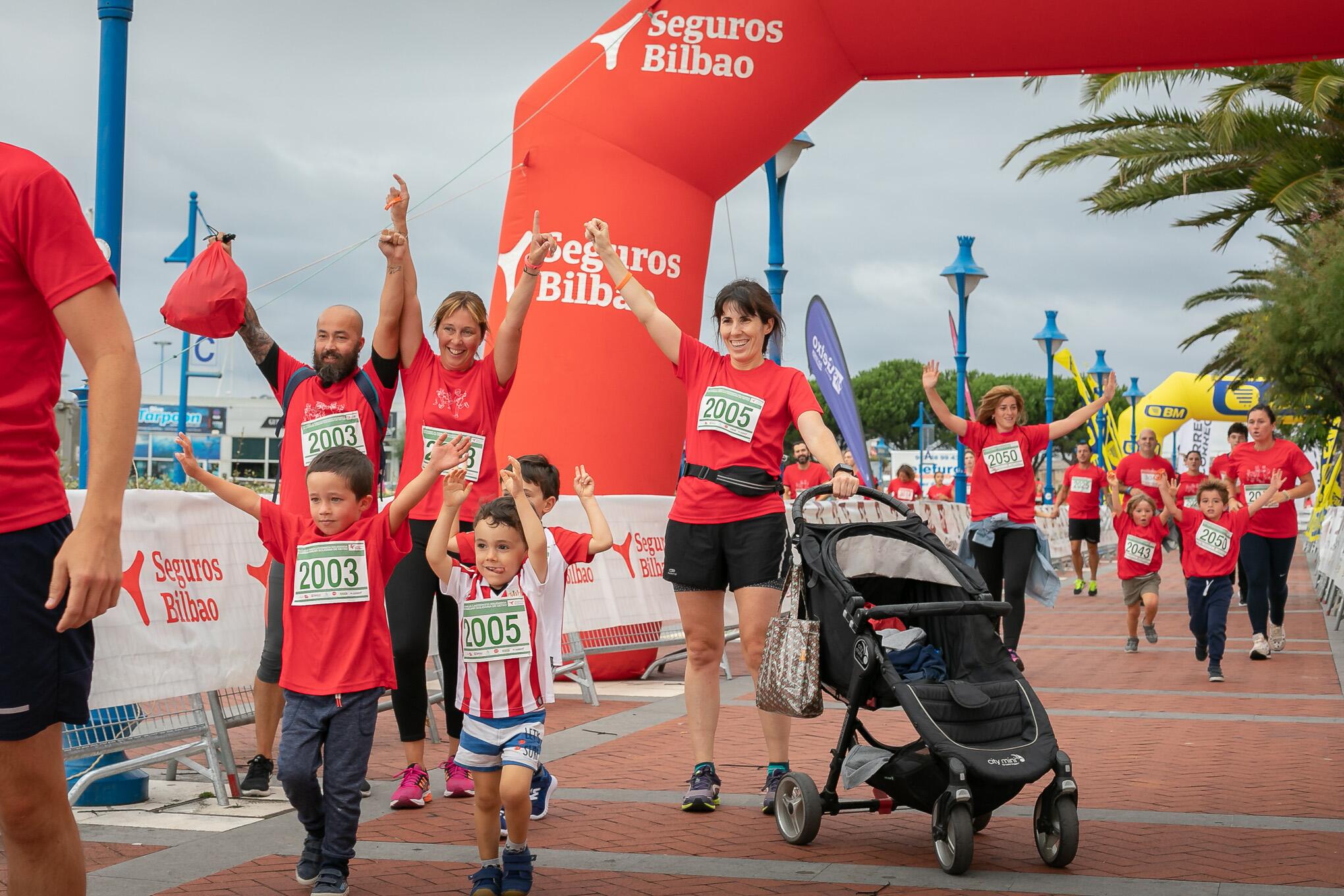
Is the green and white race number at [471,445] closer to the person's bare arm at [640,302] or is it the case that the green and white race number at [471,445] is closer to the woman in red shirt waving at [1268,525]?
the person's bare arm at [640,302]

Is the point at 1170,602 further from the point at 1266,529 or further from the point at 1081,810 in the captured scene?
the point at 1081,810

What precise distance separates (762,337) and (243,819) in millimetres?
2748

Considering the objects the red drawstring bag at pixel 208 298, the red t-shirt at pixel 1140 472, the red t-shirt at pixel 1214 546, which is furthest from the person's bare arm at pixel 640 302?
the red t-shirt at pixel 1140 472

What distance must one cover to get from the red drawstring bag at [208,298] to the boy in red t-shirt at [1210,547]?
778 cm

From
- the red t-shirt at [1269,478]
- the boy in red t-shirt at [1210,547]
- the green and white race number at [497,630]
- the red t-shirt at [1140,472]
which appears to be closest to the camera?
the green and white race number at [497,630]

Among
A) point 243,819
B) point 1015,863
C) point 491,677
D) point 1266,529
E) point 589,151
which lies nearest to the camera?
point 491,677

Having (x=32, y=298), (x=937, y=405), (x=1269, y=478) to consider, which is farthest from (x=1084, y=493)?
(x=32, y=298)

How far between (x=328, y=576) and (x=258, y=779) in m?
1.74

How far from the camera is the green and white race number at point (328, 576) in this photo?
4363 mm

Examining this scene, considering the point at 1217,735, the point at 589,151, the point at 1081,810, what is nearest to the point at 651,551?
the point at 589,151

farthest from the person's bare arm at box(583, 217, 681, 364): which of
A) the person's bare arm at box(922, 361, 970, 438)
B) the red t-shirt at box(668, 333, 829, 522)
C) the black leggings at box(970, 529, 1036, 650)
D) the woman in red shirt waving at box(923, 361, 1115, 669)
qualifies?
the black leggings at box(970, 529, 1036, 650)

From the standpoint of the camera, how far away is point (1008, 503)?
30.5 feet

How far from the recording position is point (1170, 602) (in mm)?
17906

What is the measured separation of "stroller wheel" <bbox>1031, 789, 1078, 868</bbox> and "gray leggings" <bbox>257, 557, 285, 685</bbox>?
289 centimetres
